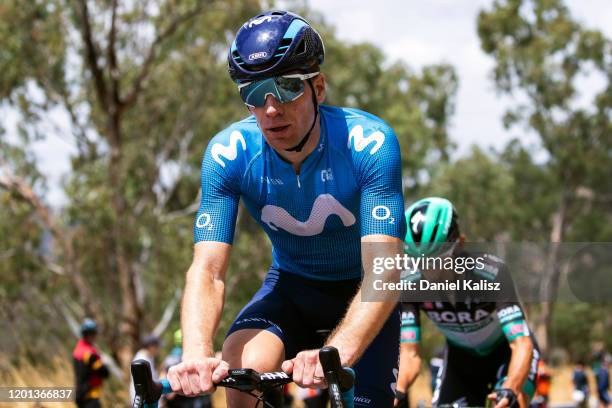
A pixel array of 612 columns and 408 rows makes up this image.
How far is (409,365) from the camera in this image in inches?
254

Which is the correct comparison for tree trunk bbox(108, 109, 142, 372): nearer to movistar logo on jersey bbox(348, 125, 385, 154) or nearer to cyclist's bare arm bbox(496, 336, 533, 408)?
cyclist's bare arm bbox(496, 336, 533, 408)

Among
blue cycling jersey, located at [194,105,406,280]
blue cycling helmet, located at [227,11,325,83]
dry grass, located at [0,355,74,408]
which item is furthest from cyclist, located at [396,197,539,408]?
dry grass, located at [0,355,74,408]

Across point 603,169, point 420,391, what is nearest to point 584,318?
point 603,169

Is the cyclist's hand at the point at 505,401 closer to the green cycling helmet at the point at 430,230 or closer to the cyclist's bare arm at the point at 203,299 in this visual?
the green cycling helmet at the point at 430,230

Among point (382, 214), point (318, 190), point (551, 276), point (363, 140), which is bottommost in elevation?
point (382, 214)

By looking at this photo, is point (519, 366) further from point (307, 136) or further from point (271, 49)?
point (271, 49)

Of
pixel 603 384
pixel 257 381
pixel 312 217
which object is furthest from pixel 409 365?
pixel 603 384

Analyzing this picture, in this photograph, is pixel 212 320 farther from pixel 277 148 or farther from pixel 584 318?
pixel 584 318

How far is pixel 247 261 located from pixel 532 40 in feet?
63.4

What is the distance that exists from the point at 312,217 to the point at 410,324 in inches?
98.6

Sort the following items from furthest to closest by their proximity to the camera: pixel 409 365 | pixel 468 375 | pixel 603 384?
1. pixel 603 384
2. pixel 468 375
3. pixel 409 365

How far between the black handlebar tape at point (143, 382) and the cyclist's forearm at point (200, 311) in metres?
0.30

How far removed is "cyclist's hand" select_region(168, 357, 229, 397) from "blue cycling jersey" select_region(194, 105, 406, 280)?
→ 867 millimetres

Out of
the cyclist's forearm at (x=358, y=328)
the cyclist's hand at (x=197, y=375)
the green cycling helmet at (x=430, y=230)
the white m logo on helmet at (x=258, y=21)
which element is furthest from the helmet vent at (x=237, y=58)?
the green cycling helmet at (x=430, y=230)
